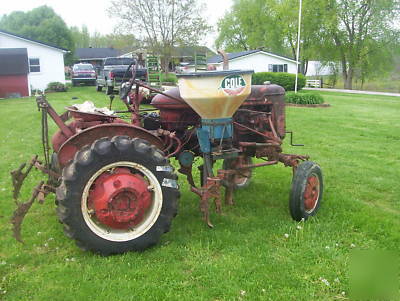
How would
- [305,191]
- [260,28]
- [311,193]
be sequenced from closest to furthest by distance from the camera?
[305,191] → [311,193] → [260,28]

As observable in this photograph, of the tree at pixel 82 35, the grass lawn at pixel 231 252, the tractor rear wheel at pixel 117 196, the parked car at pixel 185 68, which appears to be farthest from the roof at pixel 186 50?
the tree at pixel 82 35

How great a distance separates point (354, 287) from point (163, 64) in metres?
29.3

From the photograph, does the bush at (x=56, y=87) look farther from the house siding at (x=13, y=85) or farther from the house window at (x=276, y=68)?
the house window at (x=276, y=68)

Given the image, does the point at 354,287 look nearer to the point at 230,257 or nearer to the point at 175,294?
the point at 230,257

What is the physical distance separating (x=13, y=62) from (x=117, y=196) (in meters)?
23.5

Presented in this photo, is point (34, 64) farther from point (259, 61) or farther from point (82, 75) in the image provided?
point (259, 61)

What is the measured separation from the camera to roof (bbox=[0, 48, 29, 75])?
23.6 m

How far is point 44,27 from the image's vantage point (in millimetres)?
47719

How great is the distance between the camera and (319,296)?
10.3ft

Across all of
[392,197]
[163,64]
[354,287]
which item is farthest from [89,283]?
[163,64]

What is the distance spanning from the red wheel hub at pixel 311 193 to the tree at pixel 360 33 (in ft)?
110

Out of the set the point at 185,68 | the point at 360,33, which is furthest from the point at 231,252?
the point at 360,33

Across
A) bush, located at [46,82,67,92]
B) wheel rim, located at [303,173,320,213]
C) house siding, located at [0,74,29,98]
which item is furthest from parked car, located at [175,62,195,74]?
bush, located at [46,82,67,92]

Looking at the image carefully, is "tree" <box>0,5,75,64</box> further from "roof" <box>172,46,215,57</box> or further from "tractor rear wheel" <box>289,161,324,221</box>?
"tractor rear wheel" <box>289,161,324,221</box>
